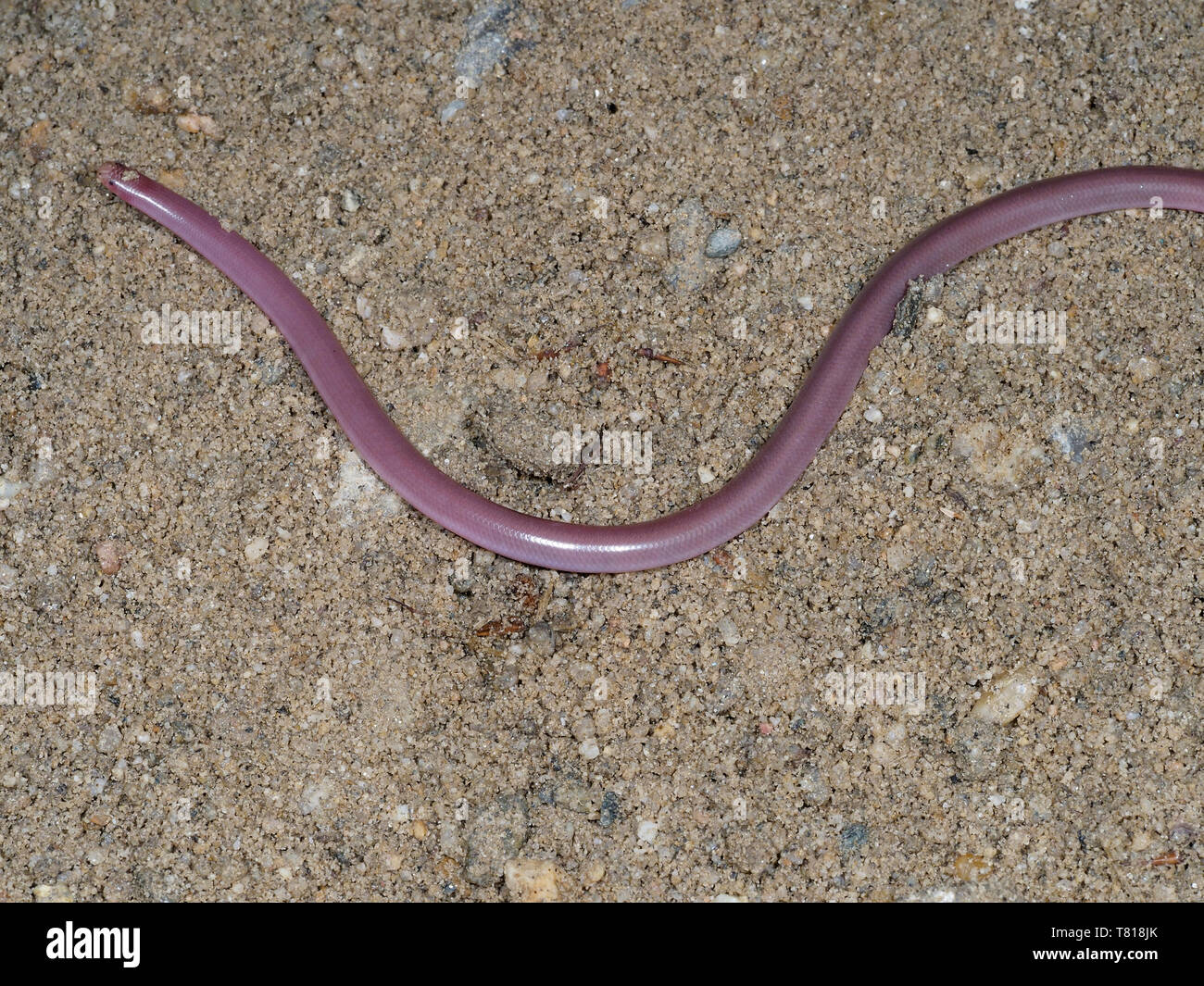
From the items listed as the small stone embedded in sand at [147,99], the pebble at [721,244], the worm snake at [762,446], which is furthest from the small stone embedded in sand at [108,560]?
the pebble at [721,244]

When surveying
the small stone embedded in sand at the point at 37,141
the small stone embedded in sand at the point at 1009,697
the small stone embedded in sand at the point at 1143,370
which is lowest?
the small stone embedded in sand at the point at 1009,697

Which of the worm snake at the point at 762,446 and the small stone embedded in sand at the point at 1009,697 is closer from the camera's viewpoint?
the small stone embedded in sand at the point at 1009,697

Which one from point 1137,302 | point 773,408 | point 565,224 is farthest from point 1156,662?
point 565,224

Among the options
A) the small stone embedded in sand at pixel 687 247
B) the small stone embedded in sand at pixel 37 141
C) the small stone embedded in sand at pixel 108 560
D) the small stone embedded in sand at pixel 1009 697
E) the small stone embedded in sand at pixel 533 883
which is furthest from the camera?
the small stone embedded in sand at pixel 37 141

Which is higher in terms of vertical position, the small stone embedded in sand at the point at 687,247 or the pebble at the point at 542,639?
the small stone embedded in sand at the point at 687,247

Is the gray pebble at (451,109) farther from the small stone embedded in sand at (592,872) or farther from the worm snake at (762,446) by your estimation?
the small stone embedded in sand at (592,872)
